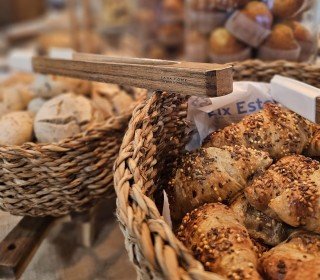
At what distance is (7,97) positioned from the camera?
3.68 feet

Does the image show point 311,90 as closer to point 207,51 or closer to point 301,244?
point 301,244

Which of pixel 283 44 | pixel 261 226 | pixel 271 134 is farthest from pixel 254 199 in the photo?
pixel 283 44

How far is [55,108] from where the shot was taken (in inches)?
37.5

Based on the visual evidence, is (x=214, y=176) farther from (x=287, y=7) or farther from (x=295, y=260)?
(x=287, y=7)

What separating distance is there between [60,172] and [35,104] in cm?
37

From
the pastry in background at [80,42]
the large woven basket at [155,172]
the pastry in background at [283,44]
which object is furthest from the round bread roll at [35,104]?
the pastry in background at [80,42]

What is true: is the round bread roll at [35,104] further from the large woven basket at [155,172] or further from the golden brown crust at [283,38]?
the golden brown crust at [283,38]

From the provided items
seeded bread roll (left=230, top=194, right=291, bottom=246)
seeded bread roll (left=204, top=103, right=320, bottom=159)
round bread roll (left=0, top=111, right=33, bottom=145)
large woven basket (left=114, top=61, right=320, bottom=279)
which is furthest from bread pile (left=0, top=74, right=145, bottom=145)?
seeded bread roll (left=230, top=194, right=291, bottom=246)

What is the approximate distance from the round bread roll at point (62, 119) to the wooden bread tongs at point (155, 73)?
0.08m

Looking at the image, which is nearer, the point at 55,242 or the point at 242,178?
the point at 242,178

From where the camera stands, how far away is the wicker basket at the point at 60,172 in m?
0.77

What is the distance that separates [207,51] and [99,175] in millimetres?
681

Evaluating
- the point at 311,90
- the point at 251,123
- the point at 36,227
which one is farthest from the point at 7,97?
the point at 311,90

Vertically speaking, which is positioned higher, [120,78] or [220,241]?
[120,78]
